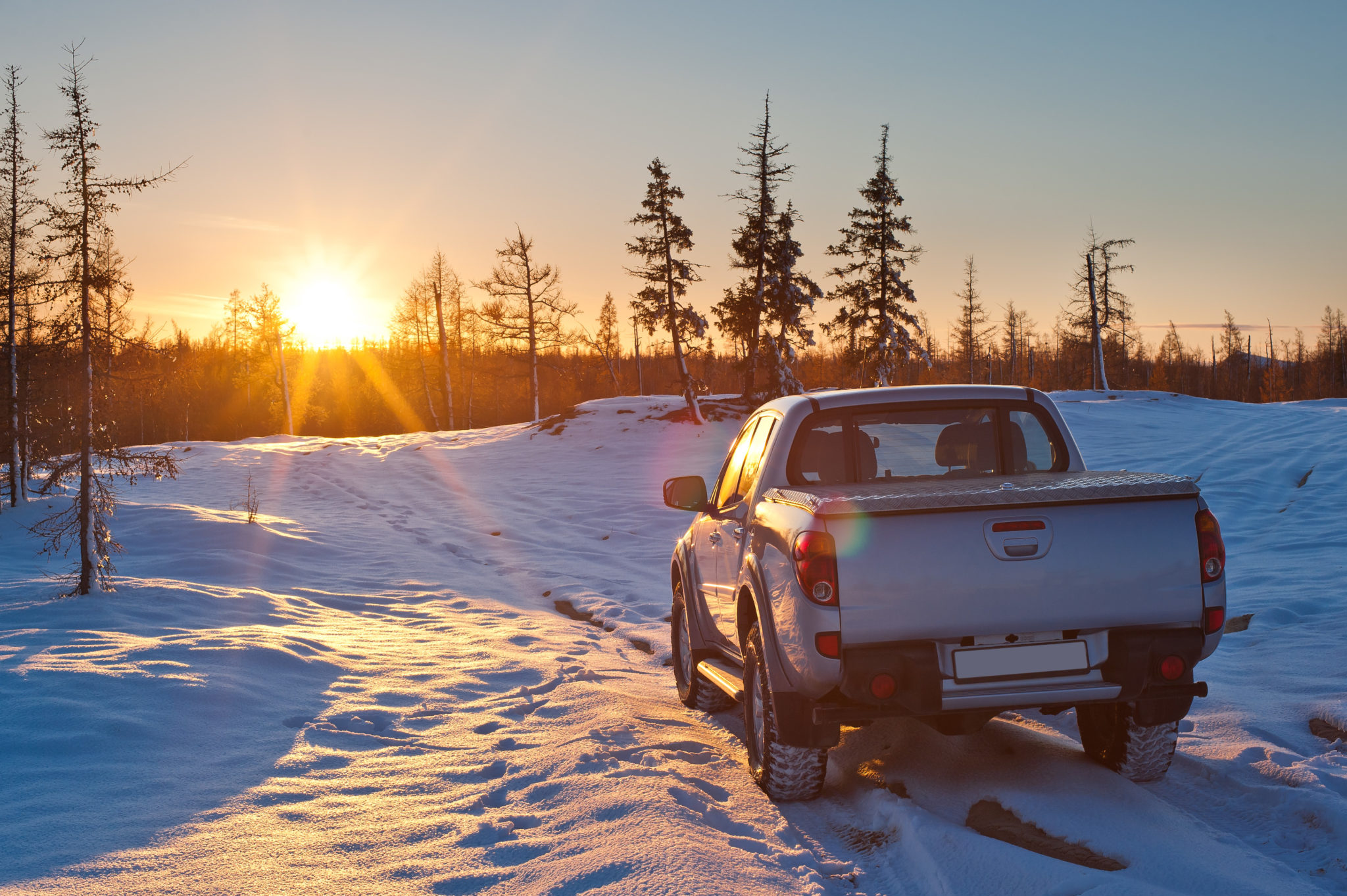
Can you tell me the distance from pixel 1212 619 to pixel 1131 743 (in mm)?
902

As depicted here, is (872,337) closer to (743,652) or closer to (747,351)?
(747,351)

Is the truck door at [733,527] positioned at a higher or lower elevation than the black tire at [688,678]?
higher

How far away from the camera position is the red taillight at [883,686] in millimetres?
3498

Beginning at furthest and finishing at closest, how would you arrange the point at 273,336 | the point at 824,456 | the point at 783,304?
the point at 273,336 → the point at 783,304 → the point at 824,456

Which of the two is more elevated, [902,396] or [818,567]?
[902,396]

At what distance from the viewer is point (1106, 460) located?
20.8 meters

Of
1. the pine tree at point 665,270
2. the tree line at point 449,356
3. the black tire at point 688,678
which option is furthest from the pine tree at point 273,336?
the black tire at point 688,678

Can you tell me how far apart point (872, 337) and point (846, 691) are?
3730cm

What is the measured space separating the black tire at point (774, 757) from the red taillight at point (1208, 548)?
185 centimetres

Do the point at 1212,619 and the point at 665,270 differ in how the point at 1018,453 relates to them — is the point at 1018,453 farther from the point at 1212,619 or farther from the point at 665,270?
the point at 665,270

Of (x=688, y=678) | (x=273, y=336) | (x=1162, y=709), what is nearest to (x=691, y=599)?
(x=688, y=678)

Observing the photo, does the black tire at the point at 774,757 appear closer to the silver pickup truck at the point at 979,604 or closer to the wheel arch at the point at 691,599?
the silver pickup truck at the point at 979,604

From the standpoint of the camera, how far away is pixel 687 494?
564cm

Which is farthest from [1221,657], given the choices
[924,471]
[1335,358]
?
[1335,358]
